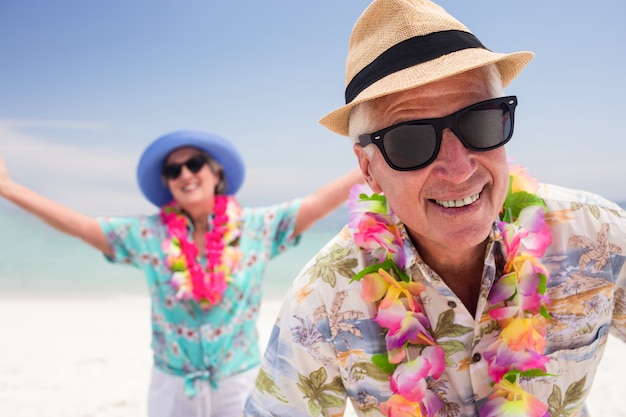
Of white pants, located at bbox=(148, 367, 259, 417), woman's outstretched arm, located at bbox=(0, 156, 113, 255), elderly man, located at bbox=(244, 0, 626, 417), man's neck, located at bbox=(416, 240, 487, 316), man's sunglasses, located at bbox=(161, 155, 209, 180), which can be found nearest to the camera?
elderly man, located at bbox=(244, 0, 626, 417)

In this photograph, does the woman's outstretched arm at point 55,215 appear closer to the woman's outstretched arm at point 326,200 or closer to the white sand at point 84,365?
the woman's outstretched arm at point 326,200

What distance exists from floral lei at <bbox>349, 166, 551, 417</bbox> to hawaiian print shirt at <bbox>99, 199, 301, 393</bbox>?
1959 mm

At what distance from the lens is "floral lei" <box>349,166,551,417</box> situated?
171 cm

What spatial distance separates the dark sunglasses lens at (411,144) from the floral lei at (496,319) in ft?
1.02

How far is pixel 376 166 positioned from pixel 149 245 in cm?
233

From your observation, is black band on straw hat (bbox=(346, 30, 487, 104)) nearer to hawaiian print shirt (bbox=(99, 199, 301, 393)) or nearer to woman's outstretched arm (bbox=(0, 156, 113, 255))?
hawaiian print shirt (bbox=(99, 199, 301, 393))

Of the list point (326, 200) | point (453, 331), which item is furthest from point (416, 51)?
point (326, 200)

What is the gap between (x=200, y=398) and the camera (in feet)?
11.5

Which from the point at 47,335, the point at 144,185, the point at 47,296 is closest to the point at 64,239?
the point at 47,296

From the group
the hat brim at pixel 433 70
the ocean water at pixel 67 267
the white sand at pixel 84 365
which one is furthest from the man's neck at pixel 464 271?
the ocean water at pixel 67 267

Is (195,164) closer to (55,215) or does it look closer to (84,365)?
(55,215)

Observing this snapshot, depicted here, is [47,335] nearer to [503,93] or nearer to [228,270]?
[228,270]

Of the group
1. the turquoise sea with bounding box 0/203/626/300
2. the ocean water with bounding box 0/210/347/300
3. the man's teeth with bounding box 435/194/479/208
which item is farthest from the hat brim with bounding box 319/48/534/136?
the ocean water with bounding box 0/210/347/300

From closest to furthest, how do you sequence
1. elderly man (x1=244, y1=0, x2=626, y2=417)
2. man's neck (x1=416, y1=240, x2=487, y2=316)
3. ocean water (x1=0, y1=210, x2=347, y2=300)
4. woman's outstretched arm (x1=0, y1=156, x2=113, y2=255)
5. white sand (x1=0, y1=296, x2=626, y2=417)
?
elderly man (x1=244, y1=0, x2=626, y2=417), man's neck (x1=416, y1=240, x2=487, y2=316), woman's outstretched arm (x1=0, y1=156, x2=113, y2=255), white sand (x1=0, y1=296, x2=626, y2=417), ocean water (x1=0, y1=210, x2=347, y2=300)
